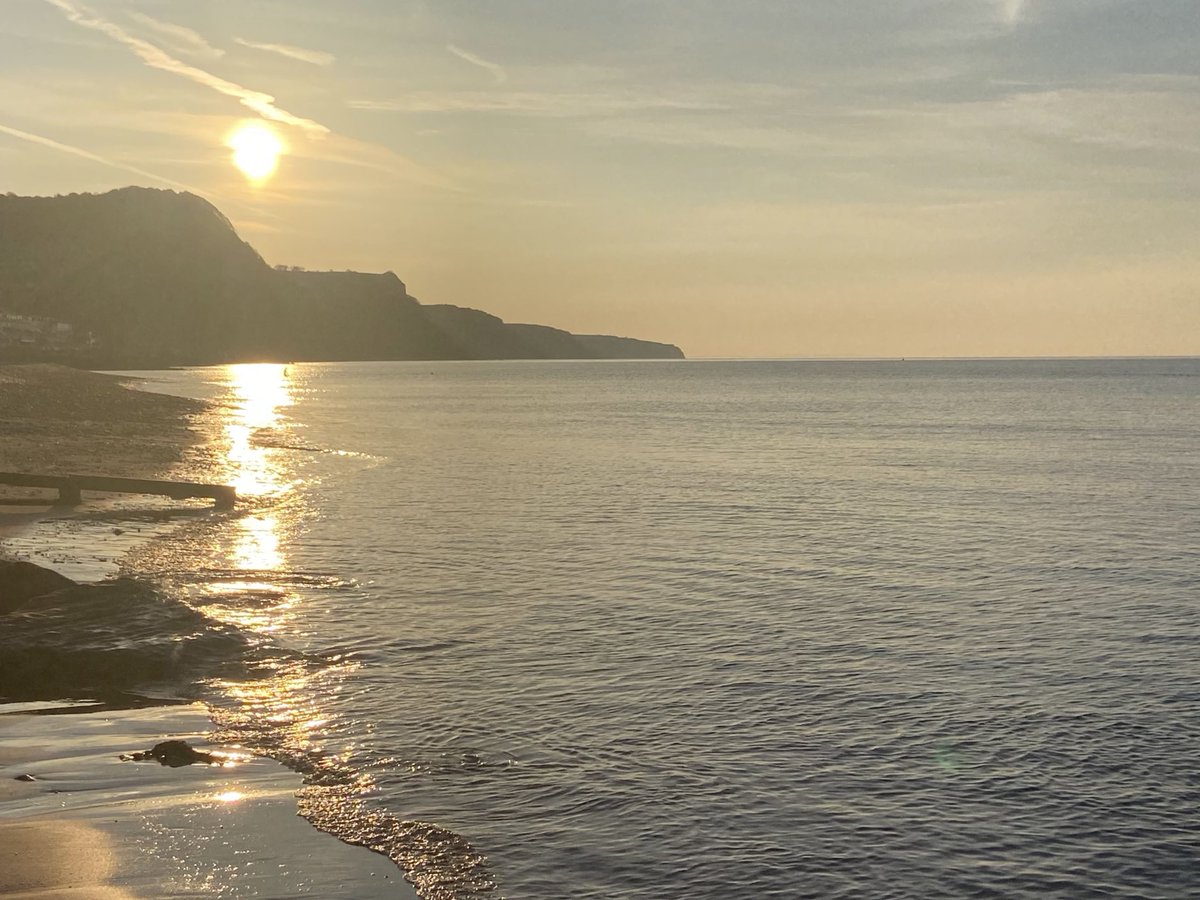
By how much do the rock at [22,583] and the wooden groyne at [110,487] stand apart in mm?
16259

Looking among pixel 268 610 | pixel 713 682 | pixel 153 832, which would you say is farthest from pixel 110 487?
pixel 153 832

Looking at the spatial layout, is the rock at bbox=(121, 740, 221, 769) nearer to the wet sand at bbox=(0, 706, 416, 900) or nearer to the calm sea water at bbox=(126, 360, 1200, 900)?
the wet sand at bbox=(0, 706, 416, 900)

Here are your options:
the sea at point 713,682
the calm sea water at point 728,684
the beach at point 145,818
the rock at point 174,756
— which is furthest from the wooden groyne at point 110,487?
the rock at point 174,756

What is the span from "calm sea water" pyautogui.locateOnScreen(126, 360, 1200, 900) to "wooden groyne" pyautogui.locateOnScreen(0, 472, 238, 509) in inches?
48.4

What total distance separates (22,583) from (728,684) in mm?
12040

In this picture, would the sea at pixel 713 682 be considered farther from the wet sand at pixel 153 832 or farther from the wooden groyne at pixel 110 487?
the wooden groyne at pixel 110 487

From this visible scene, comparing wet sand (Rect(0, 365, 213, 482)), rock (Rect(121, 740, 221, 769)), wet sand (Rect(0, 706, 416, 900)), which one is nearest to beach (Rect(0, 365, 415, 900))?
wet sand (Rect(0, 706, 416, 900))

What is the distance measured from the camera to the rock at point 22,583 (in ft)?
61.4

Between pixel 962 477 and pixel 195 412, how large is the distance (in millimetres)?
60082

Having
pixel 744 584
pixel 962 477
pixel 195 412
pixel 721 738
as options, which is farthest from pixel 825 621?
pixel 195 412

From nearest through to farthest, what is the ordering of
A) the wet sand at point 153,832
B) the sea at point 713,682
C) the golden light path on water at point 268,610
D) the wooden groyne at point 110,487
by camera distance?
the wet sand at point 153,832, the sea at point 713,682, the golden light path on water at point 268,610, the wooden groyne at point 110,487

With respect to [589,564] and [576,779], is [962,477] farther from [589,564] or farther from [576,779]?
[576,779]

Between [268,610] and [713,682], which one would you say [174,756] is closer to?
[713,682]

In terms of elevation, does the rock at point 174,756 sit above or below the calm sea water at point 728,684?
above
